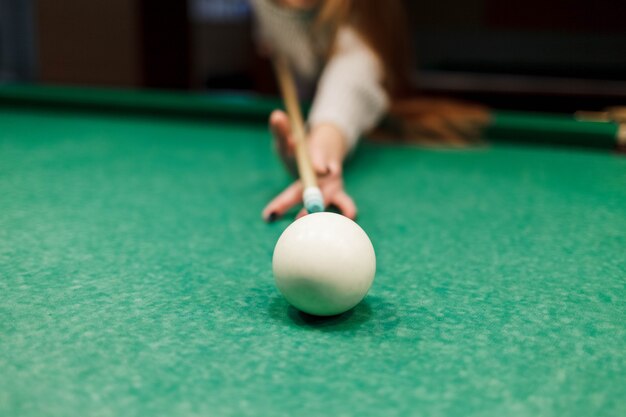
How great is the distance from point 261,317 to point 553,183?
1.20 m

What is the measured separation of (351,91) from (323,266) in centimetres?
126

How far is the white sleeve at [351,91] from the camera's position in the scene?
1.85 meters

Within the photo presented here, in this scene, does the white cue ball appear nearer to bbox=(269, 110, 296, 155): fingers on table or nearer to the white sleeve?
bbox=(269, 110, 296, 155): fingers on table

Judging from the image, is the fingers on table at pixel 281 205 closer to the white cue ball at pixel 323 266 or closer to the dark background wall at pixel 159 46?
the white cue ball at pixel 323 266

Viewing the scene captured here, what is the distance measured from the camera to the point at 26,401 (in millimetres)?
598

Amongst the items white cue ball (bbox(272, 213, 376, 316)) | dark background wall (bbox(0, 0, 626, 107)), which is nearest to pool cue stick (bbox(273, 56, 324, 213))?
white cue ball (bbox(272, 213, 376, 316))

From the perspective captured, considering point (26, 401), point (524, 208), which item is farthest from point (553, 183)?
point (26, 401)

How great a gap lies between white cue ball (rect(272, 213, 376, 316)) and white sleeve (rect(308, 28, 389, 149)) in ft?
3.24

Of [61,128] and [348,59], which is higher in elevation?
[348,59]

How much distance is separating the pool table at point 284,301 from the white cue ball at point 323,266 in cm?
3

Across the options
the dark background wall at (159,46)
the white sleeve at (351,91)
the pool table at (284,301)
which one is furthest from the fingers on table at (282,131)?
the dark background wall at (159,46)

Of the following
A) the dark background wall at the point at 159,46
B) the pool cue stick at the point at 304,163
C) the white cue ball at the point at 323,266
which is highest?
the white cue ball at the point at 323,266

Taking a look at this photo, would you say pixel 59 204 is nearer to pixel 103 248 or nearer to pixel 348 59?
pixel 103 248

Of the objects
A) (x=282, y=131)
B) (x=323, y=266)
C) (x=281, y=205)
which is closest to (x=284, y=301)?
(x=323, y=266)
